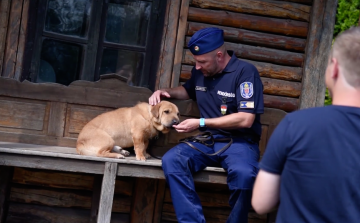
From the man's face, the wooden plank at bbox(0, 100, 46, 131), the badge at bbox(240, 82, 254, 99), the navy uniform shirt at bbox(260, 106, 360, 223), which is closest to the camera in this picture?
the navy uniform shirt at bbox(260, 106, 360, 223)

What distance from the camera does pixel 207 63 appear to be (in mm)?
4180

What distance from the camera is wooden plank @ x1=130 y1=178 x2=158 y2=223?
478 cm

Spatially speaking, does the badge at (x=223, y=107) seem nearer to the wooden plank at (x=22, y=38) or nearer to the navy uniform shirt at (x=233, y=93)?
the navy uniform shirt at (x=233, y=93)

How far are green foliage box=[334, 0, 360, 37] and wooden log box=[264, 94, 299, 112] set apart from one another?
3.11 ft

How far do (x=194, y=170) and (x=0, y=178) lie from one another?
76.9 inches

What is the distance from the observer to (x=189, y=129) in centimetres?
407

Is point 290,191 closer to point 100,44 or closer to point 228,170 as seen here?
point 228,170

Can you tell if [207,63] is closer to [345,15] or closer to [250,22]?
[250,22]

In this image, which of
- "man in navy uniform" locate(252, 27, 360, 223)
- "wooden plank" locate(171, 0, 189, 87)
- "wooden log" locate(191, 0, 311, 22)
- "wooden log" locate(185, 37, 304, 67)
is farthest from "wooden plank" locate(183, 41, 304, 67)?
"man in navy uniform" locate(252, 27, 360, 223)

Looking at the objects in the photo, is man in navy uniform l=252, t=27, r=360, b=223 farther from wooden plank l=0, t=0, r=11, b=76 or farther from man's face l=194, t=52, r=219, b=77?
wooden plank l=0, t=0, r=11, b=76

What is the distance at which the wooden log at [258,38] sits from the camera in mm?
4891

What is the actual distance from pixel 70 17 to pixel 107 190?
6.72ft

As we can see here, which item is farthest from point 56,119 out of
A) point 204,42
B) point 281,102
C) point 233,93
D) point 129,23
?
point 281,102

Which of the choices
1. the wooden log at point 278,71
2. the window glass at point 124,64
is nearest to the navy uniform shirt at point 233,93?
the wooden log at point 278,71
